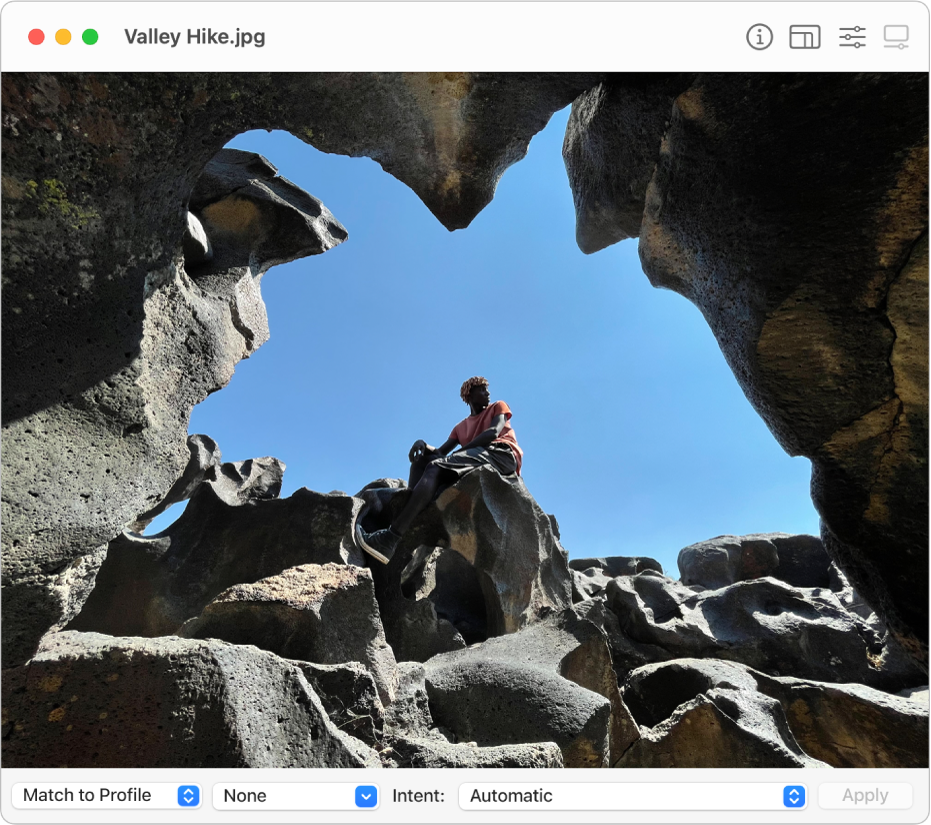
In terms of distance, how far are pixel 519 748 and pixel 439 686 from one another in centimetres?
76

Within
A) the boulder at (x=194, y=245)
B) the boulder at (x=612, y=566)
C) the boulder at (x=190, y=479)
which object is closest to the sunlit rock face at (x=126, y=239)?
the boulder at (x=194, y=245)

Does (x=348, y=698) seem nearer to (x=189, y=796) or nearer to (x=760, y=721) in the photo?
(x=189, y=796)

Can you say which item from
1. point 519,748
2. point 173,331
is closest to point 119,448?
point 173,331

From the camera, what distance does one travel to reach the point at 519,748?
63.6 inches

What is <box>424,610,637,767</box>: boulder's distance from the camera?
7.16 ft

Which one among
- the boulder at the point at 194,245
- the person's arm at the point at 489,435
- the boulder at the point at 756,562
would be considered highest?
the person's arm at the point at 489,435

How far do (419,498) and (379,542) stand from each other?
0.38m

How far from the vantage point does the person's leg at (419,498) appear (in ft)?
12.6

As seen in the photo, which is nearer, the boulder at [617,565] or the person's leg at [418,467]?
the person's leg at [418,467]

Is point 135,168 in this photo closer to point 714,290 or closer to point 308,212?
point 308,212

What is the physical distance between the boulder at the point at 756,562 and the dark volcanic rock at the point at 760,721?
12.5 ft

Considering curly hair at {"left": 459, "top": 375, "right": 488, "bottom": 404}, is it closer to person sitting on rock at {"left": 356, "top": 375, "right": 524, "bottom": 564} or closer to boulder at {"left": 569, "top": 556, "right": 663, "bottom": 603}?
person sitting on rock at {"left": 356, "top": 375, "right": 524, "bottom": 564}

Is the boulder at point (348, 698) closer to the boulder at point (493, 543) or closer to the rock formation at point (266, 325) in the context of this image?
the rock formation at point (266, 325)

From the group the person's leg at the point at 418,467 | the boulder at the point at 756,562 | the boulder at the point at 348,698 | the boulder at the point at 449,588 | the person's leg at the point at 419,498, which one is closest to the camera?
the boulder at the point at 348,698
